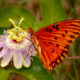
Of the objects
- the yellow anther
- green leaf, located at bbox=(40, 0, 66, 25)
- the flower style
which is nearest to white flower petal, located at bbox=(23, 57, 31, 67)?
the flower style

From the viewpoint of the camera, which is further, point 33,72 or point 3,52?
point 3,52

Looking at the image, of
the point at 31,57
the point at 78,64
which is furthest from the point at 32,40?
the point at 78,64

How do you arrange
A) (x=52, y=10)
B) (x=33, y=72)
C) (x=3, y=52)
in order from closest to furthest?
(x=33, y=72)
(x=3, y=52)
(x=52, y=10)

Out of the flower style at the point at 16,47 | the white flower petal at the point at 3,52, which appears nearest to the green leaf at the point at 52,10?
the flower style at the point at 16,47

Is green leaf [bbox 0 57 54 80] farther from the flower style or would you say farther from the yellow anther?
the yellow anther

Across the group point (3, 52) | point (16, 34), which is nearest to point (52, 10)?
Result: point (16, 34)

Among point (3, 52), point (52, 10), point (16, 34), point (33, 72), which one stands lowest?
point (33, 72)

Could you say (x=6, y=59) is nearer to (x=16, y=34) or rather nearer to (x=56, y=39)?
(x=16, y=34)

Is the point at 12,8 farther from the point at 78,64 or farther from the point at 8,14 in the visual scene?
the point at 78,64
